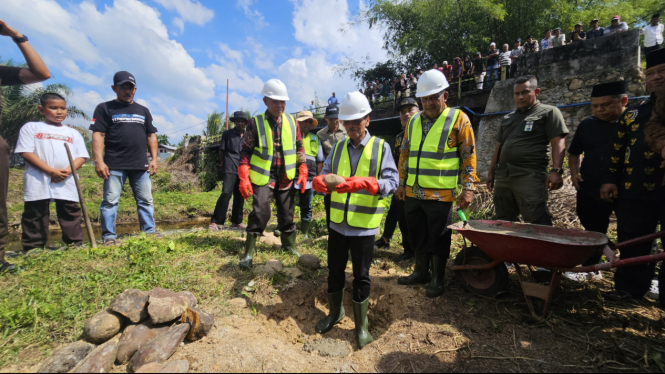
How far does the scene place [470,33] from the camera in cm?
1686

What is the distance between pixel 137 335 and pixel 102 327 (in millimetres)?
248

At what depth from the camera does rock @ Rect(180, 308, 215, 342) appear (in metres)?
2.21

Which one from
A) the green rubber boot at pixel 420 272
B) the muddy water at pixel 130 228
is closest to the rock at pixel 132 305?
the green rubber boot at pixel 420 272

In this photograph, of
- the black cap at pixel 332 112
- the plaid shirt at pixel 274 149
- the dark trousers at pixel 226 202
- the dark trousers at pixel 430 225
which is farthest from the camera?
the dark trousers at pixel 226 202

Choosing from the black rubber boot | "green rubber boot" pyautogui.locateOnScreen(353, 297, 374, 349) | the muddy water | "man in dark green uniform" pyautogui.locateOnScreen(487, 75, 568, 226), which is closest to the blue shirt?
"green rubber boot" pyautogui.locateOnScreen(353, 297, 374, 349)

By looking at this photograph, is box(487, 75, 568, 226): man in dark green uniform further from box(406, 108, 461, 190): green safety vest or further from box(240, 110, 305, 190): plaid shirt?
box(240, 110, 305, 190): plaid shirt

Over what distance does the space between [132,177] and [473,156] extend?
4204mm

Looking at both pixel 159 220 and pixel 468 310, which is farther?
pixel 159 220

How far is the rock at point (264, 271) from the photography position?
3.20m

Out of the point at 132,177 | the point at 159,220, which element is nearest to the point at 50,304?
the point at 132,177

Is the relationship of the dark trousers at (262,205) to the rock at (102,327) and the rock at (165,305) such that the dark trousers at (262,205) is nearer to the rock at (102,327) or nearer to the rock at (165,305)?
the rock at (165,305)

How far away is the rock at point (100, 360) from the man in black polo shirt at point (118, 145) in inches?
87.9

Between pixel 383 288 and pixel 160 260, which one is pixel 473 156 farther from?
pixel 160 260

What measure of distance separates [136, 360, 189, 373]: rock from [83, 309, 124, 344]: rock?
0.55 m
